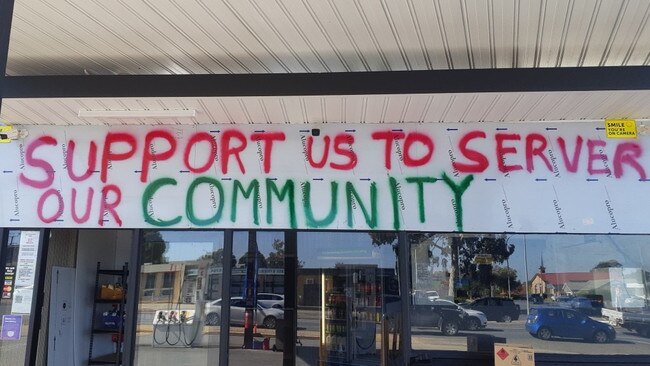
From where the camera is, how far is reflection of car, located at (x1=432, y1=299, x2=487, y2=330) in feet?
15.3

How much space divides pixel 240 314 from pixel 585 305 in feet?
9.84

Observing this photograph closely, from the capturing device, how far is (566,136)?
15.6 feet

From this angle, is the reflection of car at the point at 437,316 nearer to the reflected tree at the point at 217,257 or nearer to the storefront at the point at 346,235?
the storefront at the point at 346,235

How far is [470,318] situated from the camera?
469cm

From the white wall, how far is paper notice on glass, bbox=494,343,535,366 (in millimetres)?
5249

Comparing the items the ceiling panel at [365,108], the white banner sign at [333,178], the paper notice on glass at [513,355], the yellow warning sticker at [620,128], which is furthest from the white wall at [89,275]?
the yellow warning sticker at [620,128]

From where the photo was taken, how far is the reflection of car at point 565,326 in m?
4.57

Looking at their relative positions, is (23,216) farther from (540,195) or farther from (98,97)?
(540,195)

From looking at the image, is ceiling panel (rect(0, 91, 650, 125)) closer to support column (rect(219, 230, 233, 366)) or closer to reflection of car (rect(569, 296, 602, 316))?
support column (rect(219, 230, 233, 366))

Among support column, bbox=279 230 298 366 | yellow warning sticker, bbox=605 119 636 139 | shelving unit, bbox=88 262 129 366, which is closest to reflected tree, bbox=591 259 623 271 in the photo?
yellow warning sticker, bbox=605 119 636 139

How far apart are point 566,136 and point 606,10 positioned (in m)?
1.62

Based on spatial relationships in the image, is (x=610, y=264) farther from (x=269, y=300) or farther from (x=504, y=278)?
(x=269, y=300)

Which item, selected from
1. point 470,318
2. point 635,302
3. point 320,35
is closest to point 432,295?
point 470,318

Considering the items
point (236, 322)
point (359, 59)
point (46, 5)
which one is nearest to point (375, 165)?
point (359, 59)
